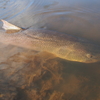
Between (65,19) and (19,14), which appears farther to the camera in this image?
(19,14)

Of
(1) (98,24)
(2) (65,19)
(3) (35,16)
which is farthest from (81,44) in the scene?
(3) (35,16)

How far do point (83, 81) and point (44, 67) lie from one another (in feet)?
3.68

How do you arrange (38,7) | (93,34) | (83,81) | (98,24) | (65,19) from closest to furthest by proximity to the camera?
(83,81), (93,34), (98,24), (65,19), (38,7)

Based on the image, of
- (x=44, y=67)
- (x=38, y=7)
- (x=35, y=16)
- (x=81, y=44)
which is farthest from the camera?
(x=38, y=7)

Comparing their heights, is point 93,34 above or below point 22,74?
above

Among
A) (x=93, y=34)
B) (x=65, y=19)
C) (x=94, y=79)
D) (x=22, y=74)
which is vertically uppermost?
(x=65, y=19)

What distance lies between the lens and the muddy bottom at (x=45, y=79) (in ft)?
7.04

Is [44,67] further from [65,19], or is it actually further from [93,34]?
[65,19]

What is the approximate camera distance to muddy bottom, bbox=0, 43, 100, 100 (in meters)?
2.15

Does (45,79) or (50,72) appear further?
(50,72)

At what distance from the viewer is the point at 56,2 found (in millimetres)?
6836

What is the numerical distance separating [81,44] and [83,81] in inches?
49.9

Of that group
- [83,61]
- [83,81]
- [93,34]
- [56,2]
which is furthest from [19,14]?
[83,81]

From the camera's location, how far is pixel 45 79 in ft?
8.18
